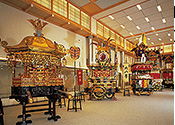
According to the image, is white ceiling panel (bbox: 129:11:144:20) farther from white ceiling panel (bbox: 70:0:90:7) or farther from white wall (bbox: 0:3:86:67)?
white wall (bbox: 0:3:86:67)

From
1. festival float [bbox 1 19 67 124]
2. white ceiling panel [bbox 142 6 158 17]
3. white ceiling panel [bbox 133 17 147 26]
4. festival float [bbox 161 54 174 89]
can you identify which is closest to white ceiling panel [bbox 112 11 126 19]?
white ceiling panel [bbox 142 6 158 17]

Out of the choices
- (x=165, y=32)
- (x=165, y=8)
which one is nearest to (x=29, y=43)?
(x=165, y=8)

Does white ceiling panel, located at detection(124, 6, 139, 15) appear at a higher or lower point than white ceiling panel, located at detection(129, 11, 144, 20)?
higher

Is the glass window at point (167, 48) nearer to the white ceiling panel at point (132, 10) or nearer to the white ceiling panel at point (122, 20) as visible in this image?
the white ceiling panel at point (122, 20)

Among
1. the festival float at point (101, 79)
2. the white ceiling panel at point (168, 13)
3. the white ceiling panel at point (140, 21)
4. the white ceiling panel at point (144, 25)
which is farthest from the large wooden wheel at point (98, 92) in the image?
the white ceiling panel at point (144, 25)

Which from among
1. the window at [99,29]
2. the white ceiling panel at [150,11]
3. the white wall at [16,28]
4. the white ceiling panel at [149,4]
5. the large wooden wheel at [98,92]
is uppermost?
the white ceiling panel at [149,4]

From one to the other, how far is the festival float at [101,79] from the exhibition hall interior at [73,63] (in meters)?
0.05

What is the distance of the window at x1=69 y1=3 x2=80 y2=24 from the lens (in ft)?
26.3

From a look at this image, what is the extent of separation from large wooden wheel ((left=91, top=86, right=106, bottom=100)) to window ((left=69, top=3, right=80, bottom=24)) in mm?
4244

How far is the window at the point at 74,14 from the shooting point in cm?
801

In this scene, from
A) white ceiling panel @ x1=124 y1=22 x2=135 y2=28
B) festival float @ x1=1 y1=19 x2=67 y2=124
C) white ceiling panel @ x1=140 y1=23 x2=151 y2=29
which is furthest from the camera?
white ceiling panel @ x1=140 y1=23 x2=151 y2=29

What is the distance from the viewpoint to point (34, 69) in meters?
4.10

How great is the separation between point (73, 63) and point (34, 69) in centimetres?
484

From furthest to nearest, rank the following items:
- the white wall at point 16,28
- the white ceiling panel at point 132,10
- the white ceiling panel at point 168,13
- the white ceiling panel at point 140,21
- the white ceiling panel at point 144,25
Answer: the white ceiling panel at point 144,25, the white ceiling panel at point 140,21, the white ceiling panel at point 168,13, the white ceiling panel at point 132,10, the white wall at point 16,28
